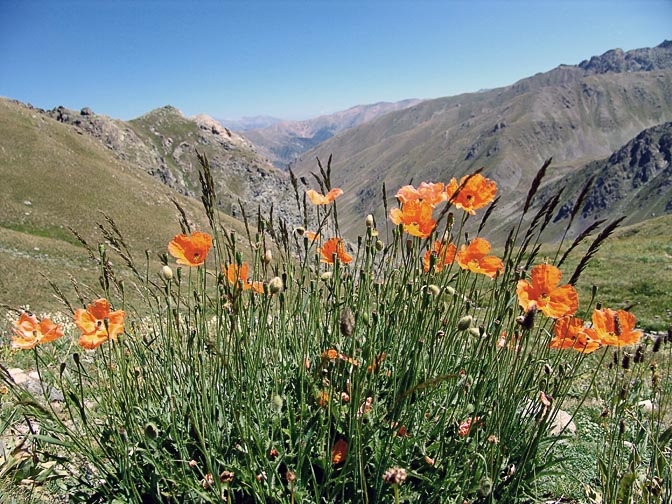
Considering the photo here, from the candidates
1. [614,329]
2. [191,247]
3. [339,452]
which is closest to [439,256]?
[614,329]

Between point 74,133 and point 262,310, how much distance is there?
66561 millimetres

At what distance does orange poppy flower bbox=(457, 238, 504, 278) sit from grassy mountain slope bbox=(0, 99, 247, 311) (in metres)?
25.0

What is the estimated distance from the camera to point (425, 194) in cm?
306

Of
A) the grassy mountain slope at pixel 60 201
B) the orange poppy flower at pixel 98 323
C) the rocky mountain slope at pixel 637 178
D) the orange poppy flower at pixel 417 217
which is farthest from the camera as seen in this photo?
the rocky mountain slope at pixel 637 178

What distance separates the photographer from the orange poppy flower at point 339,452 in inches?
103

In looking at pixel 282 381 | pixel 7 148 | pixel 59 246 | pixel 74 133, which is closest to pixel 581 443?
pixel 282 381

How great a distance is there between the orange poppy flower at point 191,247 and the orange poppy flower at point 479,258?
1.71m

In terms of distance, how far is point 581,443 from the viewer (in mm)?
4008

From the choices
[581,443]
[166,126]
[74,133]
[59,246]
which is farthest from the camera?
[166,126]

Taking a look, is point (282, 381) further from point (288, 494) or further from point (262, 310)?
point (288, 494)

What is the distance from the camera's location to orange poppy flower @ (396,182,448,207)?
2.97 metres

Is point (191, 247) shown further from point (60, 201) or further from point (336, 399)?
point (60, 201)

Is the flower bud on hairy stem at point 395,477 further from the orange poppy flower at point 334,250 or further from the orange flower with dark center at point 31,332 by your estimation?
the orange flower with dark center at point 31,332

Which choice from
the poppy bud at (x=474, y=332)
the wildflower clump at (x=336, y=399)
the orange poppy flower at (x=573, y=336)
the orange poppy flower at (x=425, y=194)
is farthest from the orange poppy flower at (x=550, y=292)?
the orange poppy flower at (x=425, y=194)
